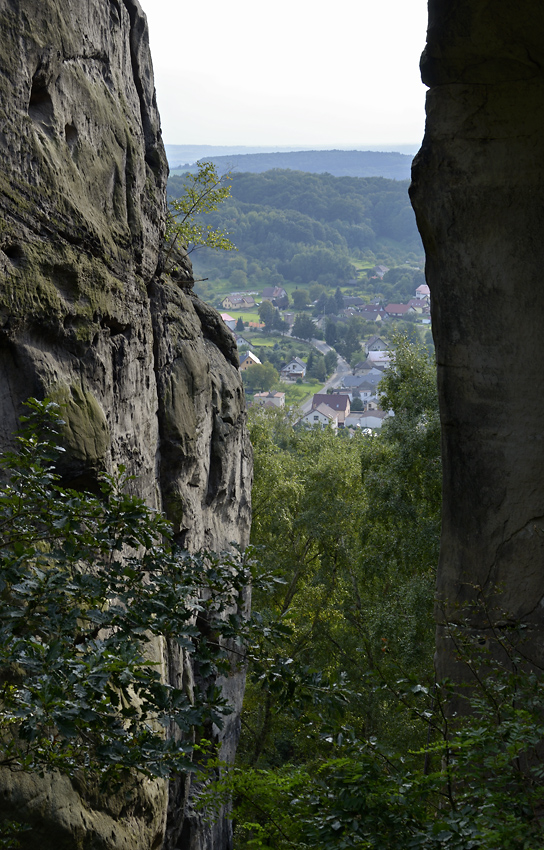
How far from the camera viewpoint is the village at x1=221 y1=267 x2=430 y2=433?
82.6 metres

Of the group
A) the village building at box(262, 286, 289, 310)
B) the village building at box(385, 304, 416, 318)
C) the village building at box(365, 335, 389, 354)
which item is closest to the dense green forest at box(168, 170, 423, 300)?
the village building at box(262, 286, 289, 310)

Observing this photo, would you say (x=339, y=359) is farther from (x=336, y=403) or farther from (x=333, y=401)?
(x=336, y=403)

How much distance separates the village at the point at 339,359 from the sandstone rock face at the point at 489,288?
64317 mm

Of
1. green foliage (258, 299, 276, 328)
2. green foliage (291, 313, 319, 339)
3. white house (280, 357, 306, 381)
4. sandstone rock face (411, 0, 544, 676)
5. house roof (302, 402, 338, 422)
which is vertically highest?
sandstone rock face (411, 0, 544, 676)

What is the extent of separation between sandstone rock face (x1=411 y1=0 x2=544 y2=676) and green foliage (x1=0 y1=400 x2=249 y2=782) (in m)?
3.54

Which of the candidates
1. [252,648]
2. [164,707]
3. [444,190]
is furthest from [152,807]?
[444,190]

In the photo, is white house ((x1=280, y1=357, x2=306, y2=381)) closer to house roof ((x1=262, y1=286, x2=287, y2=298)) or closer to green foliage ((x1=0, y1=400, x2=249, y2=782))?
house roof ((x1=262, y1=286, x2=287, y2=298))

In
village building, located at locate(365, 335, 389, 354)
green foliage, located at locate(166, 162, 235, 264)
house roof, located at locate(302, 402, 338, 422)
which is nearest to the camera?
green foliage, located at locate(166, 162, 235, 264)

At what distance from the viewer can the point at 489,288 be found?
729 centimetres

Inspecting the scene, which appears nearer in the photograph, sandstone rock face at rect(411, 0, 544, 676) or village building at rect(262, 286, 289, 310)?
sandstone rock face at rect(411, 0, 544, 676)

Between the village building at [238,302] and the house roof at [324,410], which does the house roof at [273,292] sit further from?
the house roof at [324,410]

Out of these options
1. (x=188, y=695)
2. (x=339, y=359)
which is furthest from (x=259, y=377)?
(x=188, y=695)

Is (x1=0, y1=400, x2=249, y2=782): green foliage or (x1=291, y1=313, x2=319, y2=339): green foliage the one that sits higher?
(x1=0, y1=400, x2=249, y2=782): green foliage

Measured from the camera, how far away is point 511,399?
723 cm
